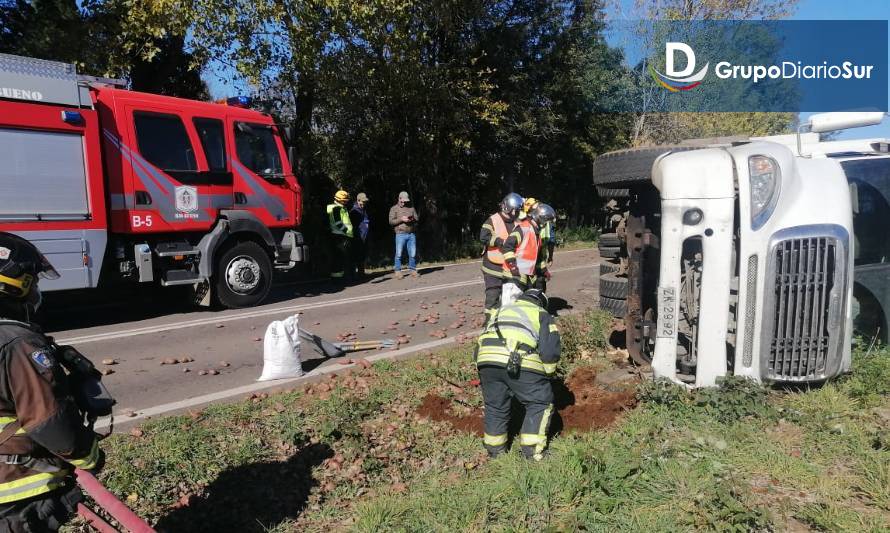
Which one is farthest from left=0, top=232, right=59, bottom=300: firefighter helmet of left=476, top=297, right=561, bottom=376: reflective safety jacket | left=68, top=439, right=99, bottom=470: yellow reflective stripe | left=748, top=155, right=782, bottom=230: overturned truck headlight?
left=748, top=155, right=782, bottom=230: overturned truck headlight

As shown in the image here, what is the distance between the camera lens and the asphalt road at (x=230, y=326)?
6012mm

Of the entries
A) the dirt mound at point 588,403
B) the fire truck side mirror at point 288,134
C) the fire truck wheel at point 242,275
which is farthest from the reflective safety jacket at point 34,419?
the fire truck side mirror at point 288,134

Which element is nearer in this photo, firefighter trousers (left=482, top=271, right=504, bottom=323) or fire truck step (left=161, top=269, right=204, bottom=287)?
firefighter trousers (left=482, top=271, right=504, bottom=323)

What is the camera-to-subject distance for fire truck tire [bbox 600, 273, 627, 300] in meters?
7.07

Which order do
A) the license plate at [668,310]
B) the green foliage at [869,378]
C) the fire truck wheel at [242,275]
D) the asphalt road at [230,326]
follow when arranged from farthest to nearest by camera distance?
the fire truck wheel at [242,275]
the asphalt road at [230,326]
the license plate at [668,310]
the green foliage at [869,378]

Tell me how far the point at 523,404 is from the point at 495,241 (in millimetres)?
3138

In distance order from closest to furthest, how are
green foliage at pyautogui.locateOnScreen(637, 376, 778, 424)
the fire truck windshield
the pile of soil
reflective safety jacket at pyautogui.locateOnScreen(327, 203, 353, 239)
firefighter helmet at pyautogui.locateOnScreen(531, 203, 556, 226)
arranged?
green foliage at pyautogui.locateOnScreen(637, 376, 778, 424) < the pile of soil < firefighter helmet at pyautogui.locateOnScreen(531, 203, 556, 226) < the fire truck windshield < reflective safety jacket at pyautogui.locateOnScreen(327, 203, 353, 239)

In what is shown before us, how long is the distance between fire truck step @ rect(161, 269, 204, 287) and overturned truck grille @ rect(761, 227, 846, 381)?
7.64 m

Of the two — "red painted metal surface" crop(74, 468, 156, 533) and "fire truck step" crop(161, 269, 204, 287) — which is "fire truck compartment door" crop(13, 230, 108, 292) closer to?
"fire truck step" crop(161, 269, 204, 287)

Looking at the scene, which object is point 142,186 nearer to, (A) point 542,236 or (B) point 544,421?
(A) point 542,236

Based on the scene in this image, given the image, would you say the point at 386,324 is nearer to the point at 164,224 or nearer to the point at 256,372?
the point at 256,372

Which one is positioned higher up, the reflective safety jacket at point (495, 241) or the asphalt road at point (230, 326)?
the reflective safety jacket at point (495, 241)

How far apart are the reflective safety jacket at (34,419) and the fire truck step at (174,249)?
22.9ft

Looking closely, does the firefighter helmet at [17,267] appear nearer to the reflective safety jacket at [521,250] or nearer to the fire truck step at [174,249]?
the reflective safety jacket at [521,250]
